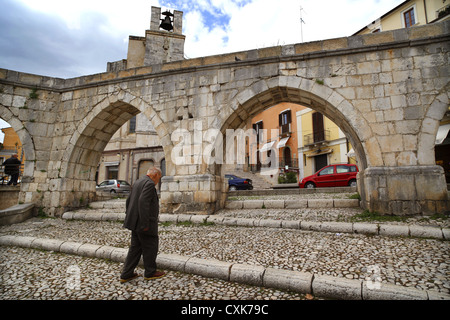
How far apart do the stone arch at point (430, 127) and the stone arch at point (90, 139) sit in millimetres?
5967

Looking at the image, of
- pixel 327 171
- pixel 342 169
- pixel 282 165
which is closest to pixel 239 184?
pixel 327 171

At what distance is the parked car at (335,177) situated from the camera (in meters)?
10.9

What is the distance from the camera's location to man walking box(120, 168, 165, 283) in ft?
8.27

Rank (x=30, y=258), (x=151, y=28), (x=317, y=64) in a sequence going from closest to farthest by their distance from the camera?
(x=30, y=258), (x=317, y=64), (x=151, y=28)

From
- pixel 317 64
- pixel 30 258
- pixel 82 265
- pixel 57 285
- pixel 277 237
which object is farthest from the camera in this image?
pixel 317 64

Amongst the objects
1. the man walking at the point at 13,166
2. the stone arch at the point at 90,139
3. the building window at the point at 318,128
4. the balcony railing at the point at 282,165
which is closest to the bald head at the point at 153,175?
the stone arch at the point at 90,139

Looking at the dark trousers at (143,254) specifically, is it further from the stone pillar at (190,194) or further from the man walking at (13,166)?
the man walking at (13,166)

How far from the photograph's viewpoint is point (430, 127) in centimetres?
482

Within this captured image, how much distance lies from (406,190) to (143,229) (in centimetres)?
499

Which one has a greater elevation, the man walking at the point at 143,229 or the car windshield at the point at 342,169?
the car windshield at the point at 342,169
